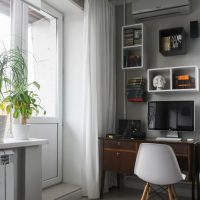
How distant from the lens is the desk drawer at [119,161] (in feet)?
10.7

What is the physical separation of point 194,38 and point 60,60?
1.89 m

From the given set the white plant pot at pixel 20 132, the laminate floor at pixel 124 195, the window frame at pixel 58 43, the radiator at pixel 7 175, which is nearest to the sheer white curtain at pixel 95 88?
the laminate floor at pixel 124 195

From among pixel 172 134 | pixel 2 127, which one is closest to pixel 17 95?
pixel 2 127

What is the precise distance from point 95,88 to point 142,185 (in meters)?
1.57

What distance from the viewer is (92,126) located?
3494 mm

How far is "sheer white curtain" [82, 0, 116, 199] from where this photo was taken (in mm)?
3447

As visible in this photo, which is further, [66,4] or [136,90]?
[136,90]

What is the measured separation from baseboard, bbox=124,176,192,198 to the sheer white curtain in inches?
27.3

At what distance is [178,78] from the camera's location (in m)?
3.58

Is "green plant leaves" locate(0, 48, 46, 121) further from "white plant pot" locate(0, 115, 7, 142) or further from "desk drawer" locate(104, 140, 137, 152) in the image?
"desk drawer" locate(104, 140, 137, 152)

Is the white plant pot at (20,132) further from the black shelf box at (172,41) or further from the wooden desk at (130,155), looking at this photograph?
the black shelf box at (172,41)

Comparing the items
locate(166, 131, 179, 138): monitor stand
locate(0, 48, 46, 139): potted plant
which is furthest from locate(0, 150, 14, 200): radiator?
locate(166, 131, 179, 138): monitor stand

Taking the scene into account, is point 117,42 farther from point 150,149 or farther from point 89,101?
point 150,149

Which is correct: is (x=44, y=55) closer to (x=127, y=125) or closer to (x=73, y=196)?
(x=127, y=125)
